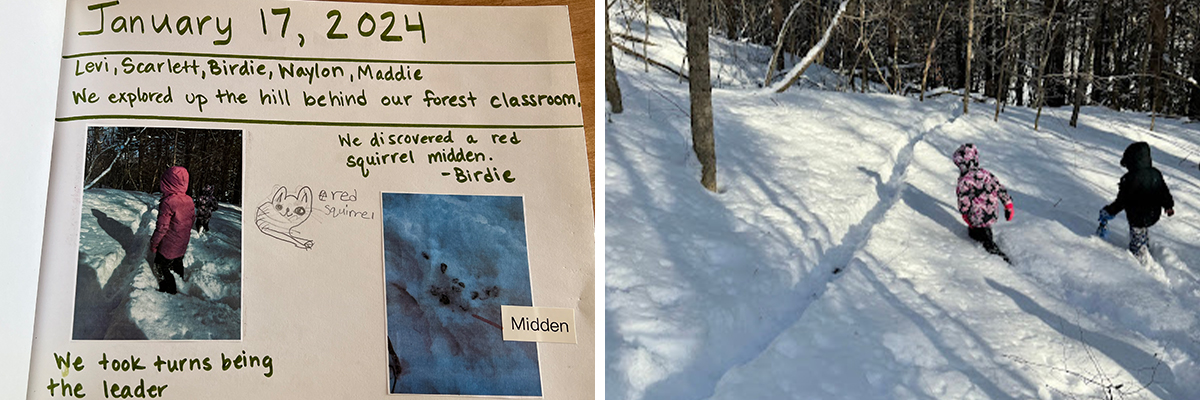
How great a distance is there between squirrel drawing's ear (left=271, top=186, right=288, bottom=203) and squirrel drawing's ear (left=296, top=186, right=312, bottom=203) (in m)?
0.02

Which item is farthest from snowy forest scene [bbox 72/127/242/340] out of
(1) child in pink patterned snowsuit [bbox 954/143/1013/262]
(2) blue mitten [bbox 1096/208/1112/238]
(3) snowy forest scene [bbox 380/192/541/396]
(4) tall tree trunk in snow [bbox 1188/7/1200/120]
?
(4) tall tree trunk in snow [bbox 1188/7/1200/120]

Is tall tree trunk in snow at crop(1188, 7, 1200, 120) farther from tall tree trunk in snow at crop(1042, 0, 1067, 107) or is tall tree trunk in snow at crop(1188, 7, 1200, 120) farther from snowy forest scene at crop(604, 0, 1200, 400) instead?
snowy forest scene at crop(604, 0, 1200, 400)

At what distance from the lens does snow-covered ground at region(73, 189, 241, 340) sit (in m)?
1.12

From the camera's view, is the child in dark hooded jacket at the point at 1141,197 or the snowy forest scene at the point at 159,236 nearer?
the snowy forest scene at the point at 159,236

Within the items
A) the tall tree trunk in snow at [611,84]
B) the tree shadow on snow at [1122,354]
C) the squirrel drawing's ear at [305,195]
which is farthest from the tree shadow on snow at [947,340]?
the squirrel drawing's ear at [305,195]

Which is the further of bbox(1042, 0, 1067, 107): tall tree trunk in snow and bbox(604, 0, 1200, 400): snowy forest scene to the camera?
bbox(1042, 0, 1067, 107): tall tree trunk in snow

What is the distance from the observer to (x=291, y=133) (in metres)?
1.17

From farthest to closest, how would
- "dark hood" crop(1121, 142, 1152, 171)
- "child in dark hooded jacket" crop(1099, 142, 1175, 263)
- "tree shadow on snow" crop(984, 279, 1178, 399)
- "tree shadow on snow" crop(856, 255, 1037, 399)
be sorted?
1. "child in dark hooded jacket" crop(1099, 142, 1175, 263)
2. "dark hood" crop(1121, 142, 1152, 171)
3. "tree shadow on snow" crop(984, 279, 1178, 399)
4. "tree shadow on snow" crop(856, 255, 1037, 399)

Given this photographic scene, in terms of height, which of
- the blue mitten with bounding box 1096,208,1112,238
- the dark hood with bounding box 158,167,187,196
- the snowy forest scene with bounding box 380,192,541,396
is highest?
the blue mitten with bounding box 1096,208,1112,238

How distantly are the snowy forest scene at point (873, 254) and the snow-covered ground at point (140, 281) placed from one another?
12.4 ft

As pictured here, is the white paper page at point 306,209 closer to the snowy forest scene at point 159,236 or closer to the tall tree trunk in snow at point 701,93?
the snowy forest scene at point 159,236

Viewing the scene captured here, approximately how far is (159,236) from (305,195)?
209mm

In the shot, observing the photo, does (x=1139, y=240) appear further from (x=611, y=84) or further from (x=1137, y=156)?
(x=611, y=84)

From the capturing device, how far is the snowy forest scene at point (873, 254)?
217 inches
